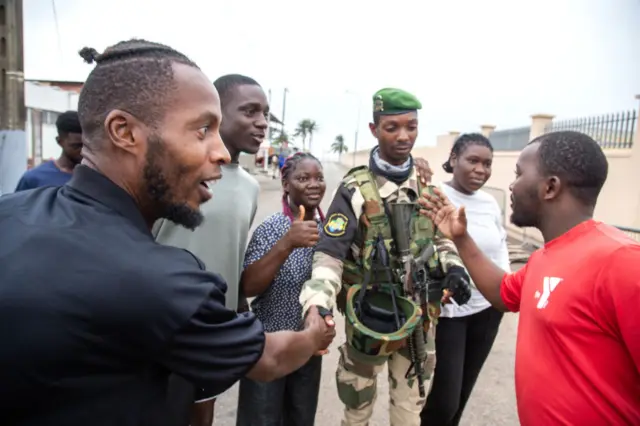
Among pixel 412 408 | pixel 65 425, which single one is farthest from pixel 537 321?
pixel 65 425

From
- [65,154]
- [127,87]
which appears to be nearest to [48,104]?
[65,154]

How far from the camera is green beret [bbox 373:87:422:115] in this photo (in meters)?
2.37

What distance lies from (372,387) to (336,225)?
901 mm

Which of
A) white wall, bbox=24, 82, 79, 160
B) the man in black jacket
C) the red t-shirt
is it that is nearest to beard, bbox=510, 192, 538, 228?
the red t-shirt

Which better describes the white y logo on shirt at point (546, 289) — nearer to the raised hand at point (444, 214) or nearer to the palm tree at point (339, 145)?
the raised hand at point (444, 214)

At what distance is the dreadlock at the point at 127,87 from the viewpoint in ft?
3.48

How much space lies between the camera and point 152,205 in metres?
1.15

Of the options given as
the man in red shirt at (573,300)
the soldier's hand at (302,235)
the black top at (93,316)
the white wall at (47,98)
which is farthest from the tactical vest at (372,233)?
the white wall at (47,98)

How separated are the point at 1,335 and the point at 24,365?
70 mm

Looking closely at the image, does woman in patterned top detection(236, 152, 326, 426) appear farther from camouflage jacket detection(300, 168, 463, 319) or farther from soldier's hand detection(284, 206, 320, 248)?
camouflage jacket detection(300, 168, 463, 319)

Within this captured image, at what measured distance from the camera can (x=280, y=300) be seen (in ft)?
7.88

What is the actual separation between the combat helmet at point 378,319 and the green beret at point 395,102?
932 millimetres

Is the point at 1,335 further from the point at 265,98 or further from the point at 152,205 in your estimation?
the point at 265,98

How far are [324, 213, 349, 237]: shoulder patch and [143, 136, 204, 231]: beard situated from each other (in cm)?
119
